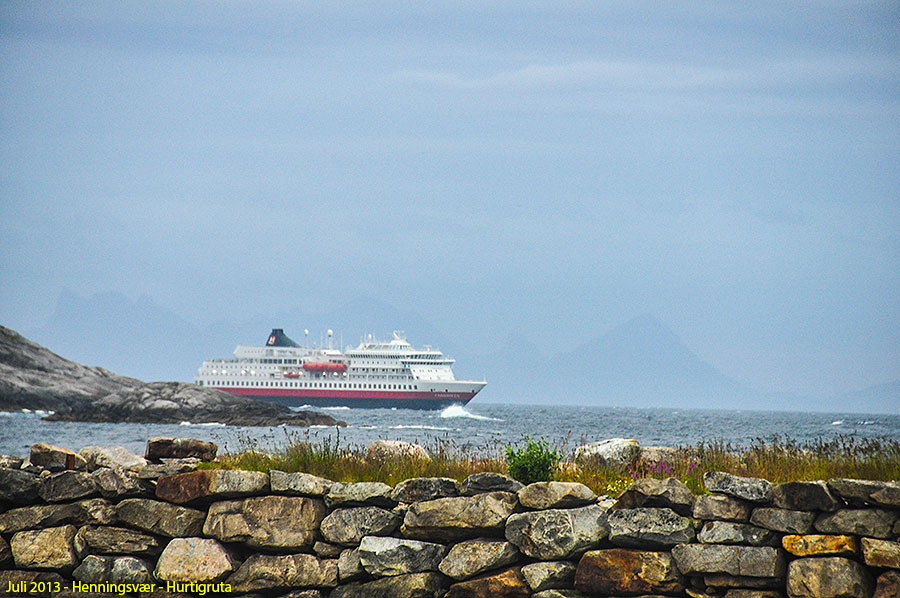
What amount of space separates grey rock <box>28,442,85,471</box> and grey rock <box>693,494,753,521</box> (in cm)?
576

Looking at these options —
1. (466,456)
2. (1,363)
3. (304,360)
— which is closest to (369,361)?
(304,360)

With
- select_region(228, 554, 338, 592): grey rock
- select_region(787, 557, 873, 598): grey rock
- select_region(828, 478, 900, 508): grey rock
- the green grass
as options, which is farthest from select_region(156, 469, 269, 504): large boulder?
select_region(828, 478, 900, 508): grey rock

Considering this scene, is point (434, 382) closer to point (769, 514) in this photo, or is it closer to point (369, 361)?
point (369, 361)

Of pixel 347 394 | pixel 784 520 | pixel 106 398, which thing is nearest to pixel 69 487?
pixel 784 520

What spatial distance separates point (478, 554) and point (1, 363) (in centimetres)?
8196

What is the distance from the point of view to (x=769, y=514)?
23.6 feet

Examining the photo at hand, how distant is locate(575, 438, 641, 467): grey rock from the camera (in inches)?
364

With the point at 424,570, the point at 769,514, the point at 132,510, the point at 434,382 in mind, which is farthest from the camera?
the point at 434,382

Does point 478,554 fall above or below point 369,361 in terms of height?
below

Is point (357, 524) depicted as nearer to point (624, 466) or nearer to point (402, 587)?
point (402, 587)

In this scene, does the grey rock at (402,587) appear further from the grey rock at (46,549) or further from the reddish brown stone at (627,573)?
the grey rock at (46,549)

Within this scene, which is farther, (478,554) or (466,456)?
(466,456)

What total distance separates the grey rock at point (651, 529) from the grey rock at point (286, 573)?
97.5 inches

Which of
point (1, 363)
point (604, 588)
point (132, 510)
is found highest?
point (1, 363)
